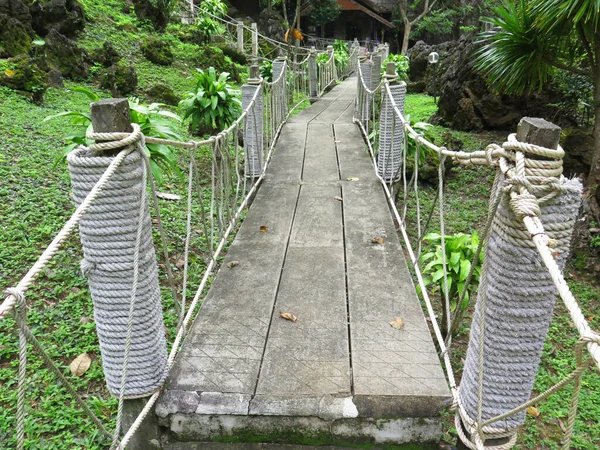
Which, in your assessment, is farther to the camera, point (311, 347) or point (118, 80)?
point (118, 80)

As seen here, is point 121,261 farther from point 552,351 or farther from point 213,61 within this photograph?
point 213,61

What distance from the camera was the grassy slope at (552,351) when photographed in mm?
2498

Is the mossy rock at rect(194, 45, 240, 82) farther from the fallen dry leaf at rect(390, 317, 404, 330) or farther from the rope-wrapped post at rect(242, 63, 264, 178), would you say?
the fallen dry leaf at rect(390, 317, 404, 330)

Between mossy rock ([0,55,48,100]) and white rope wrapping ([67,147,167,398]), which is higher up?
mossy rock ([0,55,48,100])

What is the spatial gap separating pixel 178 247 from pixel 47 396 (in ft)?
5.55

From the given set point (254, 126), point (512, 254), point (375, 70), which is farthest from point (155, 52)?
point (512, 254)

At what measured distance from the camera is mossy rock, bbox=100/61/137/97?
772 centimetres

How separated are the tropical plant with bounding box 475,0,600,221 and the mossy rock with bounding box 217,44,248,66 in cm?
1007

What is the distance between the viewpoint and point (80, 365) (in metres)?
2.56

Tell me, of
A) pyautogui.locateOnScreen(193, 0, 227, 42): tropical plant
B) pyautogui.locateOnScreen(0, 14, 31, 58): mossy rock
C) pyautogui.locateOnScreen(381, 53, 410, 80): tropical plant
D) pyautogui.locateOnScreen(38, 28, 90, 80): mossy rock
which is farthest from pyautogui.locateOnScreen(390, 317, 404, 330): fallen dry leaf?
pyautogui.locateOnScreen(193, 0, 227, 42): tropical plant

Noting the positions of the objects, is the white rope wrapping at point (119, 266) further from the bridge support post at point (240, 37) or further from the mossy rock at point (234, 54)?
the bridge support post at point (240, 37)

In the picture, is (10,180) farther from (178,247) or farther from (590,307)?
(590,307)

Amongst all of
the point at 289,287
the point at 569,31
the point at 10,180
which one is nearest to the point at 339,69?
the point at 569,31

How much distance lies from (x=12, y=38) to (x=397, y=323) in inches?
314
